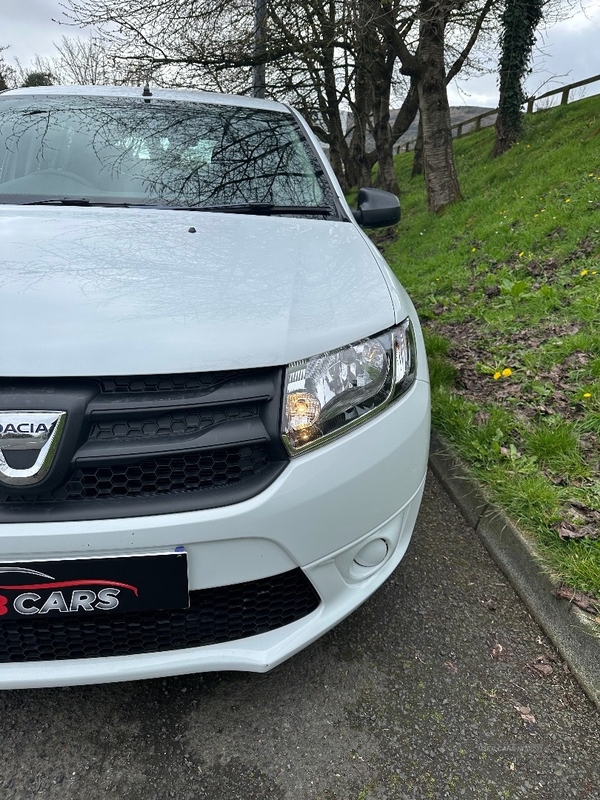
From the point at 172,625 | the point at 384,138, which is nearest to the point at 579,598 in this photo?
the point at 172,625

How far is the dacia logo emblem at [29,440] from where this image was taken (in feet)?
3.61

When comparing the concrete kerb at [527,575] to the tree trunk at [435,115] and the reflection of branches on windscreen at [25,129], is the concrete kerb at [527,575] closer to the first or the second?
the reflection of branches on windscreen at [25,129]

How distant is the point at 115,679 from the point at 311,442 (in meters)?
0.71

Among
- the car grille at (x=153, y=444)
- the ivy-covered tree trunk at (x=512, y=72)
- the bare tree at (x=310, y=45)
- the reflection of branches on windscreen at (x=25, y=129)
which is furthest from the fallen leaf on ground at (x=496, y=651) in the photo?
the ivy-covered tree trunk at (x=512, y=72)

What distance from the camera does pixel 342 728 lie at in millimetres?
1482

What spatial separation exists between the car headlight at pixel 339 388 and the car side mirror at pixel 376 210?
4.10 feet

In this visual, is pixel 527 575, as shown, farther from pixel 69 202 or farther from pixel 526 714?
pixel 69 202

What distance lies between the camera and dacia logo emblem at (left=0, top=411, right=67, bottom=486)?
3.61 feet

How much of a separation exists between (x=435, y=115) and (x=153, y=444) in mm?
9179

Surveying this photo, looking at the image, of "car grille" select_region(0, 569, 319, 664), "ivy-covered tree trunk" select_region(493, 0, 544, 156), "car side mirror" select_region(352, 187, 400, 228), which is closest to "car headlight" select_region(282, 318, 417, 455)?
"car grille" select_region(0, 569, 319, 664)

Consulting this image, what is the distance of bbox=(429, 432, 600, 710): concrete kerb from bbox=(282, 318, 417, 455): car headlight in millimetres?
963

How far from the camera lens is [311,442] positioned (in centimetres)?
127

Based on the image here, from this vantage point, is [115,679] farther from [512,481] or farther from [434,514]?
[512,481]

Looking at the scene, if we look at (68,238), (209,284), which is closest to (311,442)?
(209,284)
